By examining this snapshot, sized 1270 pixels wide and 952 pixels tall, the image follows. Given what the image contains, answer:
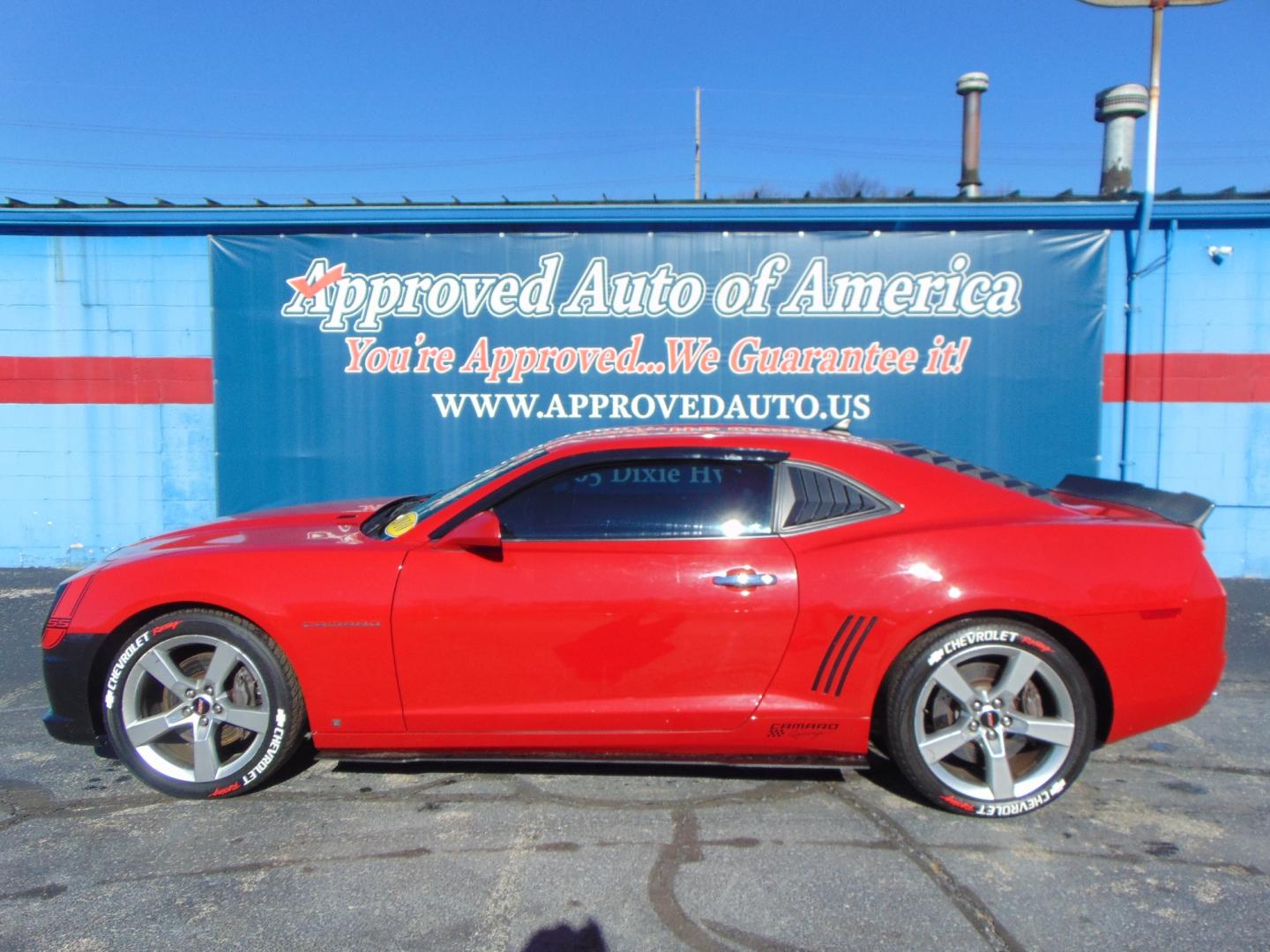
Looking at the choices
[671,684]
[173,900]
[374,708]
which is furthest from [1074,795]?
[173,900]

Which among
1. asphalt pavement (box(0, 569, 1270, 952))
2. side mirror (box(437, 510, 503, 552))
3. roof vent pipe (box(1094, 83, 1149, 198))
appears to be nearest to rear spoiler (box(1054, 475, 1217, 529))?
asphalt pavement (box(0, 569, 1270, 952))

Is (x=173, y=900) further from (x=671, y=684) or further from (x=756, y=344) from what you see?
(x=756, y=344)

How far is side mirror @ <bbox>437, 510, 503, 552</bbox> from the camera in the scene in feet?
11.4

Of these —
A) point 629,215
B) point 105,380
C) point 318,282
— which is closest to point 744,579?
point 629,215

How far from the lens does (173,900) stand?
298cm

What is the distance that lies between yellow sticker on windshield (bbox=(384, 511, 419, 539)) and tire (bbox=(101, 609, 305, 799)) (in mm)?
612

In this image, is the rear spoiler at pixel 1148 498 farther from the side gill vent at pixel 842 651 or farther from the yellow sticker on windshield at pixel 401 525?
the yellow sticker on windshield at pixel 401 525

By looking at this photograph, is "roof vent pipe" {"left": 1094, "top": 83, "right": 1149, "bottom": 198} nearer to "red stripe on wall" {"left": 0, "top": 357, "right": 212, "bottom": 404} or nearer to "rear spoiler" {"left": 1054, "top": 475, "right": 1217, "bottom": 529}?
"rear spoiler" {"left": 1054, "top": 475, "right": 1217, "bottom": 529}

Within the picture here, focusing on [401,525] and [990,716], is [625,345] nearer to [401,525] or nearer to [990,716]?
[401,525]

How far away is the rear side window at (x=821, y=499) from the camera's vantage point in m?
3.63

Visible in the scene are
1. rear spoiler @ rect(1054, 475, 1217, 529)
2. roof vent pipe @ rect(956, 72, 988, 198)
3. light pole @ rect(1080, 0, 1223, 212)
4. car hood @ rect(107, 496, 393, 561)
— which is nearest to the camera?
rear spoiler @ rect(1054, 475, 1217, 529)

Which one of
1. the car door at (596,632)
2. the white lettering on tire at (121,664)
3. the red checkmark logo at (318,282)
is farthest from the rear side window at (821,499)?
the red checkmark logo at (318,282)

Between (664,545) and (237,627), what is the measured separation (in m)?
1.67

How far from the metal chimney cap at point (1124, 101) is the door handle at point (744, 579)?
7286 millimetres
